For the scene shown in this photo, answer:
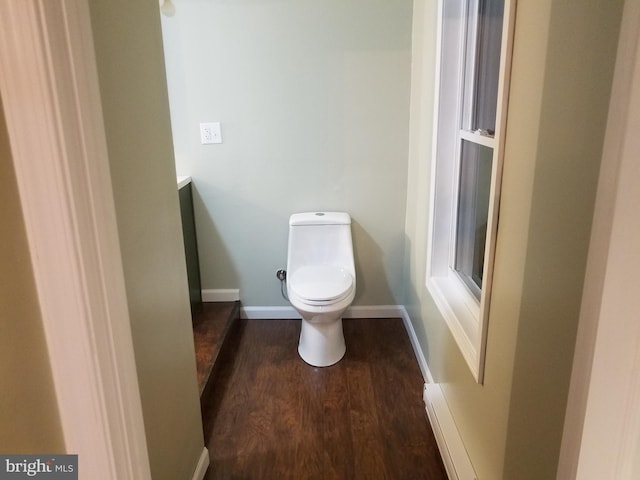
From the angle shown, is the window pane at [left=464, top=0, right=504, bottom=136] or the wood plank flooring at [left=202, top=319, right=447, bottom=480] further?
the wood plank flooring at [left=202, top=319, right=447, bottom=480]

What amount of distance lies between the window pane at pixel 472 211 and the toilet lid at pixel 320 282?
23.6 inches

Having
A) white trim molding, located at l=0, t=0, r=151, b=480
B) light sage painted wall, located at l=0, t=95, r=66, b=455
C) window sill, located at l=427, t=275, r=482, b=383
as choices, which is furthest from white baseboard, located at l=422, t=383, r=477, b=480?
light sage painted wall, located at l=0, t=95, r=66, b=455

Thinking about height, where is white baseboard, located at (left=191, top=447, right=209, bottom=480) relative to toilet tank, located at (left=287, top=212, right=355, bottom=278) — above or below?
below

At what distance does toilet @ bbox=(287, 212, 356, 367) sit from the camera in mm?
2363

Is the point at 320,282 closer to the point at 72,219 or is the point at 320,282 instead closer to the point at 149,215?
the point at 149,215

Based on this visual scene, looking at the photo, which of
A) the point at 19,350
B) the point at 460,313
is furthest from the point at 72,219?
the point at 460,313

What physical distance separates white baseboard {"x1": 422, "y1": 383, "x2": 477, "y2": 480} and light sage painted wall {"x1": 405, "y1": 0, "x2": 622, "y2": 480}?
0.21 ft

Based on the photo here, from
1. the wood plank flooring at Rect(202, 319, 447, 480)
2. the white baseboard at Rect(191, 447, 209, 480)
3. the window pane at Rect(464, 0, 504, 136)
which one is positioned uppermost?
the window pane at Rect(464, 0, 504, 136)

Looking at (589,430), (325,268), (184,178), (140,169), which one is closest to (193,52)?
(184,178)

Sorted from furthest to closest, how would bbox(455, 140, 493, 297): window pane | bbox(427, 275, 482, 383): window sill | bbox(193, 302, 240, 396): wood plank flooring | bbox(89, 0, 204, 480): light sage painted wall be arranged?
bbox(193, 302, 240, 396): wood plank flooring, bbox(455, 140, 493, 297): window pane, bbox(427, 275, 482, 383): window sill, bbox(89, 0, 204, 480): light sage painted wall

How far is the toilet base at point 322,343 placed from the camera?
2.49 meters

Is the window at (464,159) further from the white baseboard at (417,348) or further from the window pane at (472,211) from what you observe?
the white baseboard at (417,348)

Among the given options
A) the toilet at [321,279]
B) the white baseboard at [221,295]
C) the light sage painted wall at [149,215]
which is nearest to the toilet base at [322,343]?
the toilet at [321,279]

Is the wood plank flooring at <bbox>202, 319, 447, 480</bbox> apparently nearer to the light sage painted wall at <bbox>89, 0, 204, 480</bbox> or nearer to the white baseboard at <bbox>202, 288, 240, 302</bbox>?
the white baseboard at <bbox>202, 288, 240, 302</bbox>
